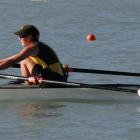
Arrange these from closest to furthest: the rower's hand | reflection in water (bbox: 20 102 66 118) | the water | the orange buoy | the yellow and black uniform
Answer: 1. the water
2. reflection in water (bbox: 20 102 66 118)
3. the rower's hand
4. the yellow and black uniform
5. the orange buoy

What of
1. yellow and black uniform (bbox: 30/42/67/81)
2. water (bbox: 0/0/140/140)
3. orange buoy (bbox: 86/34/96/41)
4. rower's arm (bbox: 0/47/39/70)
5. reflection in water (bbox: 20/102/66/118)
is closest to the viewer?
water (bbox: 0/0/140/140)

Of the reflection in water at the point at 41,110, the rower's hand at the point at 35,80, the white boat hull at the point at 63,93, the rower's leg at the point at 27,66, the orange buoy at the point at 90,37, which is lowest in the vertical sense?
the reflection in water at the point at 41,110

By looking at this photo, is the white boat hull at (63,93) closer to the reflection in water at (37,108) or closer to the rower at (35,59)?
the reflection in water at (37,108)

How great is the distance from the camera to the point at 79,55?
18.9m

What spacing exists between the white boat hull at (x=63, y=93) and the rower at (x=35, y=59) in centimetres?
25

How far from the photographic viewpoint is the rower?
1302 centimetres

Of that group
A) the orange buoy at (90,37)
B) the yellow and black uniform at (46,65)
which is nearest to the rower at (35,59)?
the yellow and black uniform at (46,65)

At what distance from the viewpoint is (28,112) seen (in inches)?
491

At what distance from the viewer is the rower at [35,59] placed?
42.7 feet

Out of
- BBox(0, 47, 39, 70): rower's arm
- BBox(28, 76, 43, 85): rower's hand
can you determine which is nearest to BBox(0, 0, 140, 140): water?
BBox(28, 76, 43, 85): rower's hand

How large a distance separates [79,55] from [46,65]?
5.80m

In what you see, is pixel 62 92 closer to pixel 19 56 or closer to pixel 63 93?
pixel 63 93

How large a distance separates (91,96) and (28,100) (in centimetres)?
93

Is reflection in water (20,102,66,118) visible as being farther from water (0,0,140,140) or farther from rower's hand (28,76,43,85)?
rower's hand (28,76,43,85)
